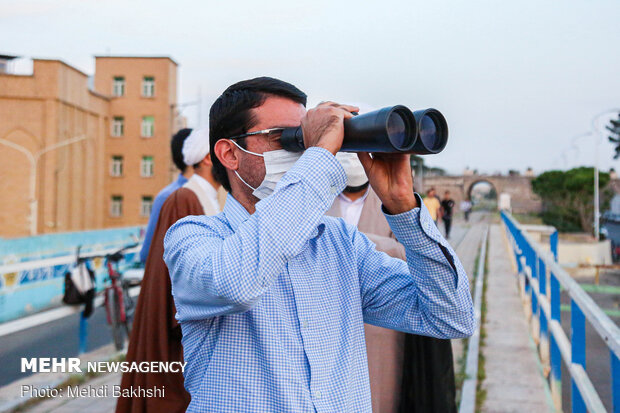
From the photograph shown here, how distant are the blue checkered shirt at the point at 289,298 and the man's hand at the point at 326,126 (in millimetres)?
32

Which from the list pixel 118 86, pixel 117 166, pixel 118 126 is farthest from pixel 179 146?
pixel 118 86

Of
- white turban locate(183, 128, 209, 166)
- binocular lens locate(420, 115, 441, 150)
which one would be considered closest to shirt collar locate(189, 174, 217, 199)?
white turban locate(183, 128, 209, 166)

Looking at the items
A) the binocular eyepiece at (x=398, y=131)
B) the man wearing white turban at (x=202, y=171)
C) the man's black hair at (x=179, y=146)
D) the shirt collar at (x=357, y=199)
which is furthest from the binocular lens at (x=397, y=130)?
the man's black hair at (x=179, y=146)

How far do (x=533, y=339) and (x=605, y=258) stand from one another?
26.0 meters

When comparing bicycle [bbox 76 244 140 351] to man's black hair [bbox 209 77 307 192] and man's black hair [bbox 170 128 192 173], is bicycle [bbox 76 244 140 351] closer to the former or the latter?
man's black hair [bbox 170 128 192 173]

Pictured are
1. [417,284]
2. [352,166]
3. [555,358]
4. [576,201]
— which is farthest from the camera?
[576,201]

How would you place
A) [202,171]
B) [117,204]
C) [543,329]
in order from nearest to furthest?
1. [202,171]
2. [543,329]
3. [117,204]

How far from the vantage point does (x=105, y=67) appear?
3325cm

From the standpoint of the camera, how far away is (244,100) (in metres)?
1.59

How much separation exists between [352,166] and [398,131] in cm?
113

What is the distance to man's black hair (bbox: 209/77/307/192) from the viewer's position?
159 centimetres

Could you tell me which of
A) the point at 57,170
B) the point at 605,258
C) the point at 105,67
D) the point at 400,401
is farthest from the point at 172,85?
the point at 400,401

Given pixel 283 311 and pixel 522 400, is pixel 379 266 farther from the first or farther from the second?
pixel 522 400

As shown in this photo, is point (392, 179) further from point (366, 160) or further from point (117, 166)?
point (117, 166)
